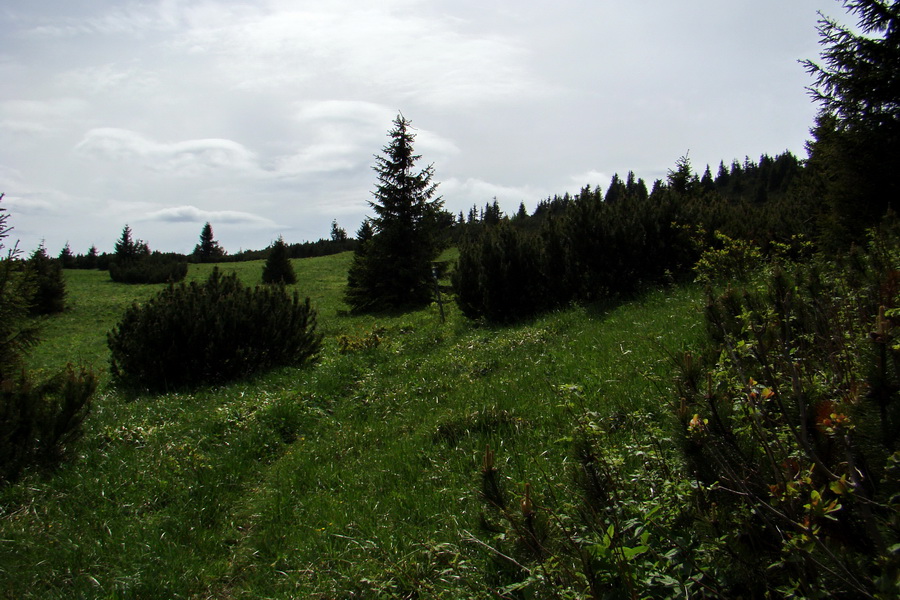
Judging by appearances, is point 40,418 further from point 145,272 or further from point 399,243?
point 145,272

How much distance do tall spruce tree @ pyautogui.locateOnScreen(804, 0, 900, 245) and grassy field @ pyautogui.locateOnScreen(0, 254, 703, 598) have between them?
3486 millimetres

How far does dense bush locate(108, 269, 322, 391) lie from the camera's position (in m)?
9.65

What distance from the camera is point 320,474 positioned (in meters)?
4.88

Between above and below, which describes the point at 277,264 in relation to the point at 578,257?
above

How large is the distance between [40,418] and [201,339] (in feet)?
15.1

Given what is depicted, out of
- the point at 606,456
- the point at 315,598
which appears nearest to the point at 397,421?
the point at 315,598

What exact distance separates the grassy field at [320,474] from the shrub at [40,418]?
25cm

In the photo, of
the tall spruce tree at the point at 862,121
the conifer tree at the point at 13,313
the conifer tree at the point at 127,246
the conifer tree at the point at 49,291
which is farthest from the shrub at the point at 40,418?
the conifer tree at the point at 127,246

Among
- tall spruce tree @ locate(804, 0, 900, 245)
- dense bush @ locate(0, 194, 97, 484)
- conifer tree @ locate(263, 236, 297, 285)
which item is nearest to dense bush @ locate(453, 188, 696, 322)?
tall spruce tree @ locate(804, 0, 900, 245)

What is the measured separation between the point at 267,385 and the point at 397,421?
154 inches

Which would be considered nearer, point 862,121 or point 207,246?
point 862,121

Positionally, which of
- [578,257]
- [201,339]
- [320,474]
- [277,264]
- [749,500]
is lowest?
[320,474]

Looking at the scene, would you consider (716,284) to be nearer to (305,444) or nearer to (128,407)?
(305,444)

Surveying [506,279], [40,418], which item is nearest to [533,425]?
[40,418]
